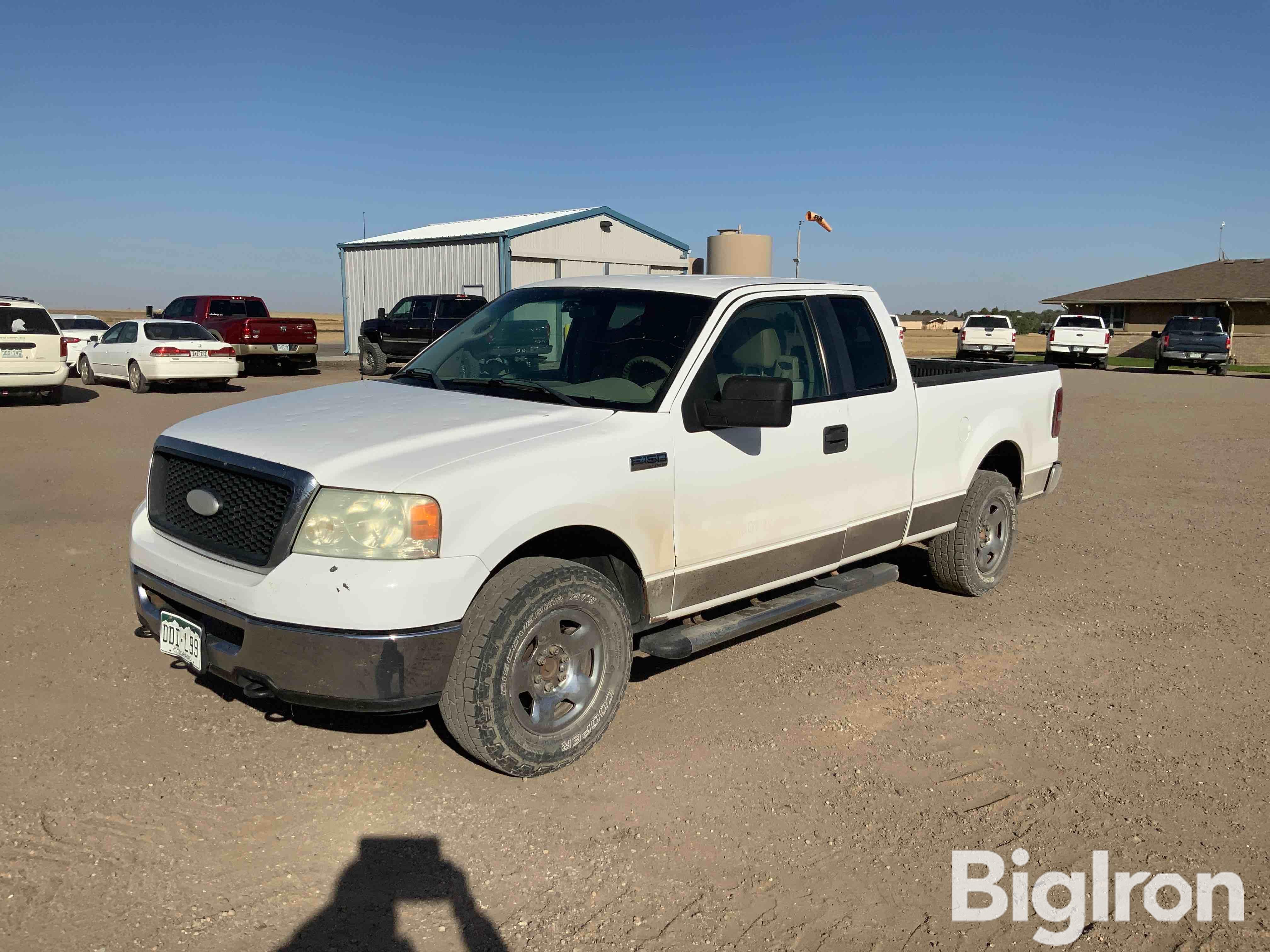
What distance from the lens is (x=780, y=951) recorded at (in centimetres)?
300

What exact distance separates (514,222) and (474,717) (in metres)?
30.7

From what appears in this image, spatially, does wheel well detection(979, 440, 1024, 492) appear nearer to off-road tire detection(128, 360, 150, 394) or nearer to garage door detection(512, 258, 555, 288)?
off-road tire detection(128, 360, 150, 394)

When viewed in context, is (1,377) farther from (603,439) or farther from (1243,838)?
(1243,838)

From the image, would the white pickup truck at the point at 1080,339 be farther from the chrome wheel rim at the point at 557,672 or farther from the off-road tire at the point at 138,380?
the chrome wheel rim at the point at 557,672

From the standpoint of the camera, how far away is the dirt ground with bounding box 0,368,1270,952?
124 inches

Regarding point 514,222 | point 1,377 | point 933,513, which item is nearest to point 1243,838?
point 933,513

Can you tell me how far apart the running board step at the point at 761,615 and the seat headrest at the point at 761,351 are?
1.18 m

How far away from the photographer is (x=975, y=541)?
6.38m

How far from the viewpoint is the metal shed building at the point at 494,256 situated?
A: 30.6 metres

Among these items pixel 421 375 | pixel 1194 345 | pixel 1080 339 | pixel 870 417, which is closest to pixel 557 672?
pixel 421 375

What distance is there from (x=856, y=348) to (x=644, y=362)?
1.44 meters

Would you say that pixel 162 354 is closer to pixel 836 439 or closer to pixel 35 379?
pixel 35 379

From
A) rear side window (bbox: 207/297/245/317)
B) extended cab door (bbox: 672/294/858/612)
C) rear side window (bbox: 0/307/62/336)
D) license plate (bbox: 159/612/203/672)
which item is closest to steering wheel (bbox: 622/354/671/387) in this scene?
extended cab door (bbox: 672/294/858/612)

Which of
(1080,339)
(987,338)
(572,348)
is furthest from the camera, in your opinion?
(987,338)
